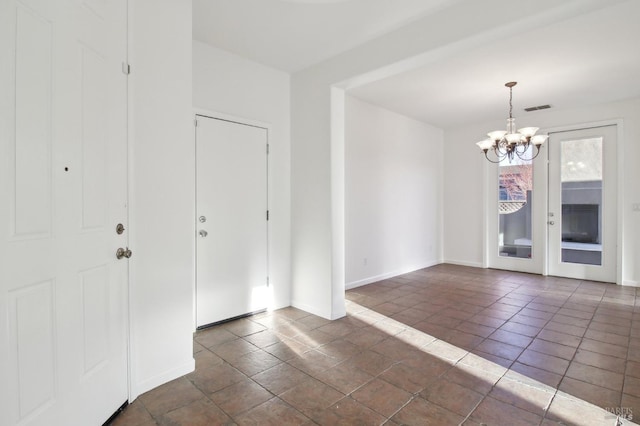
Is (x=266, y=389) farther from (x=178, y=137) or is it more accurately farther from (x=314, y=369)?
(x=178, y=137)

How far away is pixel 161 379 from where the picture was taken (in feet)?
7.51

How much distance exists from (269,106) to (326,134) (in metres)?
0.78

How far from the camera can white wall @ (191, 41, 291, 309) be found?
323 centimetres

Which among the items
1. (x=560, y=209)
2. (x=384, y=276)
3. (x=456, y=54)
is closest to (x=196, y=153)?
(x=456, y=54)

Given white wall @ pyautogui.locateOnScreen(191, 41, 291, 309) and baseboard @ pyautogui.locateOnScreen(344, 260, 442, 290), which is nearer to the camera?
white wall @ pyautogui.locateOnScreen(191, 41, 291, 309)

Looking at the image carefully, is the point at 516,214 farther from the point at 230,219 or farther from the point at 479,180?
the point at 230,219

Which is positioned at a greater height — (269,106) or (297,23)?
(297,23)

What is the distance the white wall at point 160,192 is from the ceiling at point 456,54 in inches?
22.6

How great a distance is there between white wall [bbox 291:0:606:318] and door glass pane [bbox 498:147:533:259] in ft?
13.8

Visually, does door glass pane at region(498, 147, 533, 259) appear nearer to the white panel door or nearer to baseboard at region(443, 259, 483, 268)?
baseboard at region(443, 259, 483, 268)

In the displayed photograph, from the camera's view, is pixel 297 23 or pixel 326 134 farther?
pixel 326 134

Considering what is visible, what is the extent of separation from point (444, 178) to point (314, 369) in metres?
5.58

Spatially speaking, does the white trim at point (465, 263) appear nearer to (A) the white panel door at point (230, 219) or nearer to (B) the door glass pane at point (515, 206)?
(B) the door glass pane at point (515, 206)

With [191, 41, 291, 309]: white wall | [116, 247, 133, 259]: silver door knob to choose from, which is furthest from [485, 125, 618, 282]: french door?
[116, 247, 133, 259]: silver door knob
